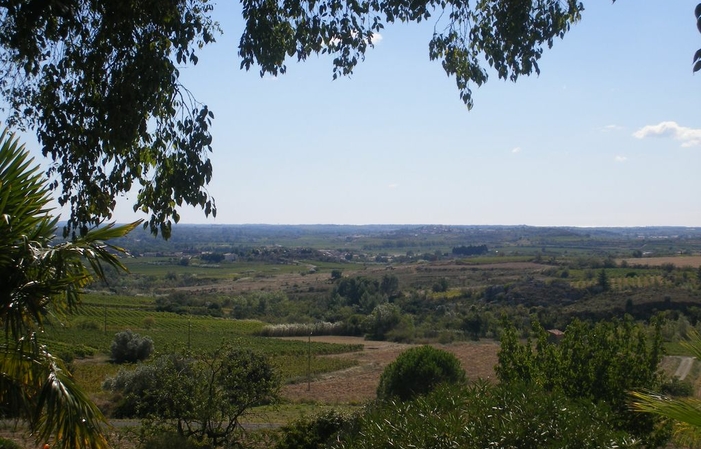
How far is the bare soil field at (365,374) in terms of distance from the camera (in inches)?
1248

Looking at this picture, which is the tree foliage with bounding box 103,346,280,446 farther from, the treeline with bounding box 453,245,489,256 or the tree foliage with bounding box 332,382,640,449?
the treeline with bounding box 453,245,489,256

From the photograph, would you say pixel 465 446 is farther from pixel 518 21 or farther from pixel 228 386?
pixel 228 386

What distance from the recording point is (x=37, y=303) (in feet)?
14.9

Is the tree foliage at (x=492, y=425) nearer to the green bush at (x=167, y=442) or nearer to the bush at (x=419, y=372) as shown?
the green bush at (x=167, y=442)

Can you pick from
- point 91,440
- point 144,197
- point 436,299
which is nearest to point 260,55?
point 144,197

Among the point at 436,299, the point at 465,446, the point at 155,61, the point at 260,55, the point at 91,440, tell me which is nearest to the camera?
the point at 91,440

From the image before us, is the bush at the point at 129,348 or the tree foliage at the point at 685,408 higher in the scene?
the tree foliage at the point at 685,408

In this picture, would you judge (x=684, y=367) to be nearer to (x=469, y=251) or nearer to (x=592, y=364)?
(x=592, y=364)

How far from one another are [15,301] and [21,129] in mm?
2506

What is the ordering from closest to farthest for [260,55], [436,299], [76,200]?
[76,200] < [260,55] < [436,299]

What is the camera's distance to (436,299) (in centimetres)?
8131

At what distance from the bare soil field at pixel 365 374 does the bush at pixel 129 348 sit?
10969 millimetres

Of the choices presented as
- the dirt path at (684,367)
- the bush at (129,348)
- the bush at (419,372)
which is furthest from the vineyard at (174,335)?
the dirt path at (684,367)

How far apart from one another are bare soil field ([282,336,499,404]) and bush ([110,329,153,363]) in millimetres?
10969
